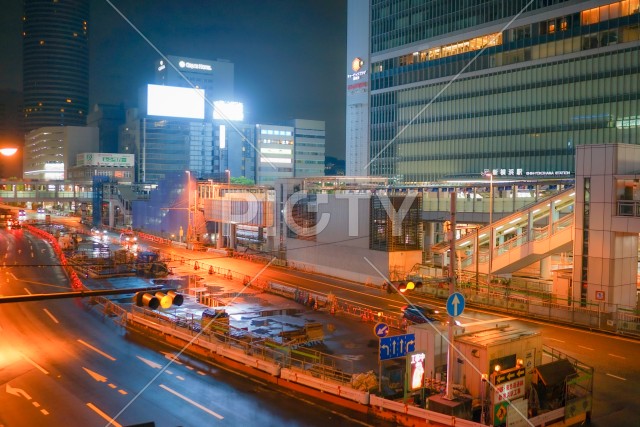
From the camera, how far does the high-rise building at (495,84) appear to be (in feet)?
242

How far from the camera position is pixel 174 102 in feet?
447

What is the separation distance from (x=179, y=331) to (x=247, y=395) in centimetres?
969

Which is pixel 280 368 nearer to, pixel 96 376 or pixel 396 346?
pixel 396 346

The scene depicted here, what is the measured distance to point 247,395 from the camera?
20.7 meters

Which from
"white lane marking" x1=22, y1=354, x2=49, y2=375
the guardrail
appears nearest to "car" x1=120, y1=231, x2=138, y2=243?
the guardrail

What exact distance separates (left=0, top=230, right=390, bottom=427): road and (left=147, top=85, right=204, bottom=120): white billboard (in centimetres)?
10708

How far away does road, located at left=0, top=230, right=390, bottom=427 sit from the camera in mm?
18359

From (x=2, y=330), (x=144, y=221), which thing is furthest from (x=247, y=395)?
(x=144, y=221)

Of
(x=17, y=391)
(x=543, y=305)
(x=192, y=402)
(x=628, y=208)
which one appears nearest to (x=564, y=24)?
(x=628, y=208)

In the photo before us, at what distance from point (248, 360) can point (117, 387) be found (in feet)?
18.0

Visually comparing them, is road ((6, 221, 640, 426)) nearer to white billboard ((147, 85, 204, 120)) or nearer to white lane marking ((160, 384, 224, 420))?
white lane marking ((160, 384, 224, 420))

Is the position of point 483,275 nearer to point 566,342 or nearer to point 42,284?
point 566,342

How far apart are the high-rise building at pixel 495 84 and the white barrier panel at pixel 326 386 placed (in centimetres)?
6598

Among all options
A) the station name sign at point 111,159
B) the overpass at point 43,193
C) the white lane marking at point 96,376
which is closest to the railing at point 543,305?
the white lane marking at point 96,376
